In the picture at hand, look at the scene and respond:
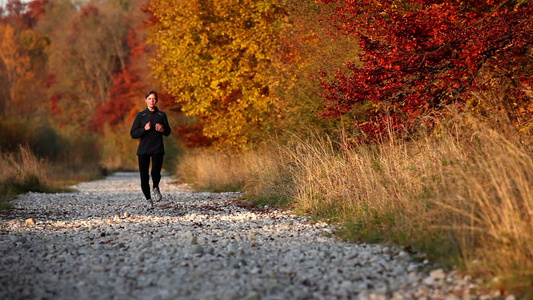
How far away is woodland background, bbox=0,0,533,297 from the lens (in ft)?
20.1

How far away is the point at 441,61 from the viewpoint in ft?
34.3

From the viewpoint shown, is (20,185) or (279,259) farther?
(20,185)

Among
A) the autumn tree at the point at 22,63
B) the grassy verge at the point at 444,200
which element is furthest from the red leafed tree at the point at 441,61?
the autumn tree at the point at 22,63

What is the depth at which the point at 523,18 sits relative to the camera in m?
9.71

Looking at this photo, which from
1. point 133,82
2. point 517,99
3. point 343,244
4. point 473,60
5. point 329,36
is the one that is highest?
point 133,82

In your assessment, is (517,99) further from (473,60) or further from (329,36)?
(329,36)

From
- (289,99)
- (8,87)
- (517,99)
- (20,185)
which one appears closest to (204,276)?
(517,99)

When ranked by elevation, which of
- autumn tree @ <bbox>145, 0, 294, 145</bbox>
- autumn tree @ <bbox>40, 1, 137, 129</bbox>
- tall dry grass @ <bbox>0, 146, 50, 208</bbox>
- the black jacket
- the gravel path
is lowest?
the gravel path

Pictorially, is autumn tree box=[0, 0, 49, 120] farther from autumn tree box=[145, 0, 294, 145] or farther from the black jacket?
the black jacket

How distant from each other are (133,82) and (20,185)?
37436mm

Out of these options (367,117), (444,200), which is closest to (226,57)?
(367,117)

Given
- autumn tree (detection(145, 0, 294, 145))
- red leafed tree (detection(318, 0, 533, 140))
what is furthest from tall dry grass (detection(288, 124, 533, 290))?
autumn tree (detection(145, 0, 294, 145))

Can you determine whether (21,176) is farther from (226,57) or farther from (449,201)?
(449,201)

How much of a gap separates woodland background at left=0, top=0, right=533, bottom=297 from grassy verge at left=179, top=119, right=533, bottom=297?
0.03 m
